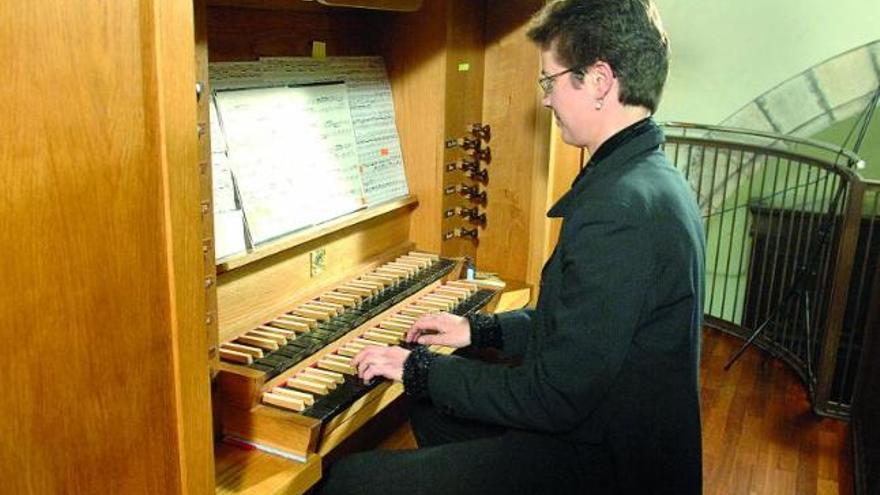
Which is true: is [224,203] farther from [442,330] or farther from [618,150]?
[618,150]

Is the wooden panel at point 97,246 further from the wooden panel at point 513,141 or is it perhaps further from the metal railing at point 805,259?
the metal railing at point 805,259

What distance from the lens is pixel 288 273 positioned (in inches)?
79.9

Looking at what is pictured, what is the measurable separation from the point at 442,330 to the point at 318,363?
0.35m

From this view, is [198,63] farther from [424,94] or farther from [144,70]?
[424,94]

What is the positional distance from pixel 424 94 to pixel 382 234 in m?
0.45

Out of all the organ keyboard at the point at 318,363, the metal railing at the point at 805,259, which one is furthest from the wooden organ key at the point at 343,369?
the metal railing at the point at 805,259

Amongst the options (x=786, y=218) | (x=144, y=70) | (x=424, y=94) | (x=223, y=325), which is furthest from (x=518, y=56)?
(x=786, y=218)

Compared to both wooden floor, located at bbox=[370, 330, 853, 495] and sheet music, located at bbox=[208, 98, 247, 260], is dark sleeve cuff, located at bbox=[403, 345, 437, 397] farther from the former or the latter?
wooden floor, located at bbox=[370, 330, 853, 495]

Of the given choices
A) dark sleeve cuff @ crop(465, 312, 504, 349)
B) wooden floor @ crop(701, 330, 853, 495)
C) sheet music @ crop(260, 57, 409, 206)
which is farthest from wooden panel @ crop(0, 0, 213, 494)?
wooden floor @ crop(701, 330, 853, 495)

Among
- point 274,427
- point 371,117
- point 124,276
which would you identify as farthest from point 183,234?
point 371,117

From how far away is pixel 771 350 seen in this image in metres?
4.09

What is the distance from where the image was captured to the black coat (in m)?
1.40

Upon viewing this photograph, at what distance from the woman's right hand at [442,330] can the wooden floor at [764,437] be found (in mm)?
805

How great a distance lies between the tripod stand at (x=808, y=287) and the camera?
3654 millimetres
